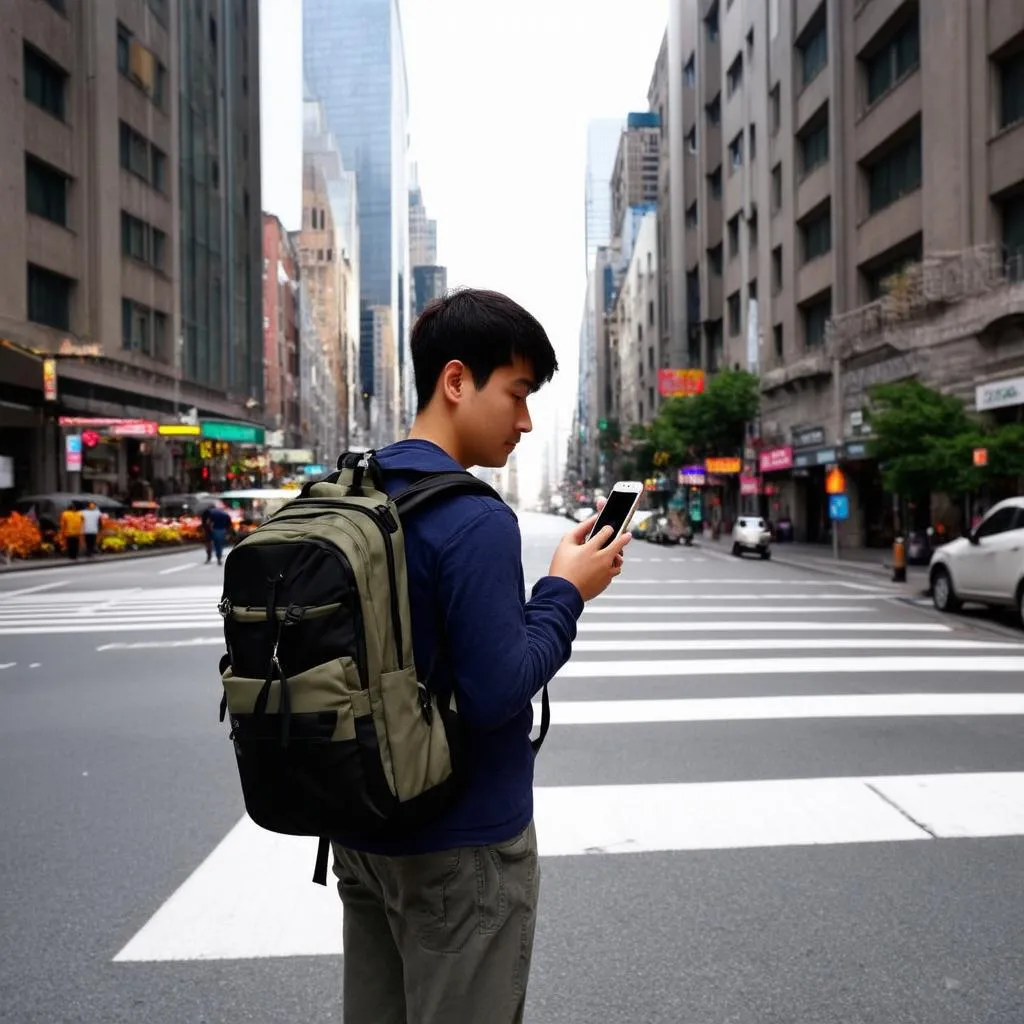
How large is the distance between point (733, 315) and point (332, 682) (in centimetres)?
5604

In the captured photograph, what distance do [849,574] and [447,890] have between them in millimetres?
24062

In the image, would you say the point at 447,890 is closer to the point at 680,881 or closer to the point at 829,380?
the point at 680,881

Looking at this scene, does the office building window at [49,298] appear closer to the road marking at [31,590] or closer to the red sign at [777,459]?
the road marking at [31,590]

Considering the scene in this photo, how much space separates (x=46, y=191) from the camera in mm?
40500

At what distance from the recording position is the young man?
1861 millimetres

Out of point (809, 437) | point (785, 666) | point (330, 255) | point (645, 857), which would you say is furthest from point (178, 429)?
point (330, 255)

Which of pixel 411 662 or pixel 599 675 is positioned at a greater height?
pixel 411 662

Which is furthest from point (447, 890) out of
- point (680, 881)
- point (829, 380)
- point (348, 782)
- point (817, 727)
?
point (829, 380)

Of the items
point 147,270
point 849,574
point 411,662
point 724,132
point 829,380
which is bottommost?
point 849,574

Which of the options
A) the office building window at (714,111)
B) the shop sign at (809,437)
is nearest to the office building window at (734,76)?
the office building window at (714,111)

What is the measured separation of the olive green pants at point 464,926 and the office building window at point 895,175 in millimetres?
33033

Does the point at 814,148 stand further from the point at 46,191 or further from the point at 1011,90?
the point at 46,191

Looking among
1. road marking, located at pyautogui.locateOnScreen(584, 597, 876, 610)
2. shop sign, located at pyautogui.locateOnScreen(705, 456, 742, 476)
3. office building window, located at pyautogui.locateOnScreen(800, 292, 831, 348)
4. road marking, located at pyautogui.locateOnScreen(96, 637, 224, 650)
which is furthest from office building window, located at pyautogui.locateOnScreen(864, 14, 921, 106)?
road marking, located at pyautogui.locateOnScreen(96, 637, 224, 650)

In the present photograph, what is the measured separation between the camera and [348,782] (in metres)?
1.78
